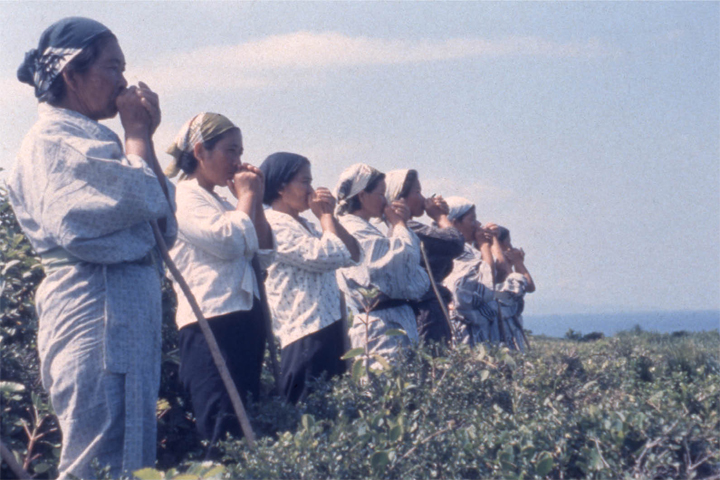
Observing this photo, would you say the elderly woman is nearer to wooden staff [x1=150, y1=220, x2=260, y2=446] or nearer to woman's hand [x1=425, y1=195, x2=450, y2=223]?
wooden staff [x1=150, y1=220, x2=260, y2=446]

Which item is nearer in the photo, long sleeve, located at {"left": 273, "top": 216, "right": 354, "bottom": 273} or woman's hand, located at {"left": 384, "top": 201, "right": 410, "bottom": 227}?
long sleeve, located at {"left": 273, "top": 216, "right": 354, "bottom": 273}

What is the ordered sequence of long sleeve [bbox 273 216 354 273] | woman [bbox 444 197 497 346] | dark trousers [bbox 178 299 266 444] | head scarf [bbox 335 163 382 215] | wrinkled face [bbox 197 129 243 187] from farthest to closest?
woman [bbox 444 197 497 346] < head scarf [bbox 335 163 382 215] < long sleeve [bbox 273 216 354 273] < wrinkled face [bbox 197 129 243 187] < dark trousers [bbox 178 299 266 444]

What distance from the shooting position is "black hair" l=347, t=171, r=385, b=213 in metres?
5.01

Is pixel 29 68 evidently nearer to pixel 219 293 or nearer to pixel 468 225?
pixel 219 293

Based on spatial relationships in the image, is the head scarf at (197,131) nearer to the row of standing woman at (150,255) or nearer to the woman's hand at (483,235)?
the row of standing woman at (150,255)

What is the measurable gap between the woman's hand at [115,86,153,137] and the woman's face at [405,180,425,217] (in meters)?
2.95

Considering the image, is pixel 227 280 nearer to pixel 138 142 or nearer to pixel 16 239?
pixel 138 142

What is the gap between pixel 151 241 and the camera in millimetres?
2707

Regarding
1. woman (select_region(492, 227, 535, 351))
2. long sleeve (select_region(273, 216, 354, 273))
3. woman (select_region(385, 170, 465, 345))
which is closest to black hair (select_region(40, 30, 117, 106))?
long sleeve (select_region(273, 216, 354, 273))

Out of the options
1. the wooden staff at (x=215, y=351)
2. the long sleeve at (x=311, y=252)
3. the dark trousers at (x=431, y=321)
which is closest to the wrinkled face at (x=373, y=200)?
the dark trousers at (x=431, y=321)

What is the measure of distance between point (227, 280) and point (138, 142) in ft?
2.40

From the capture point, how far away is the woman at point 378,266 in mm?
4551

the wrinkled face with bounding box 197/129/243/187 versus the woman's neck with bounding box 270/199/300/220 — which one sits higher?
the wrinkled face with bounding box 197/129/243/187

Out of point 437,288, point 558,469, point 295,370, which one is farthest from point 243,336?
point 437,288
